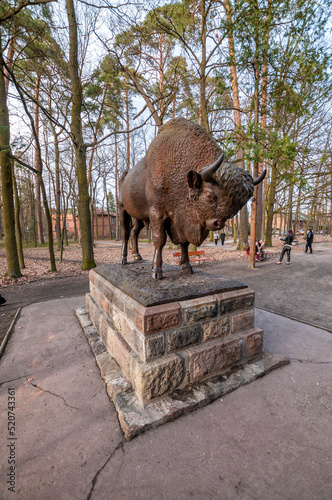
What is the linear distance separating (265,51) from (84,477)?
1006cm

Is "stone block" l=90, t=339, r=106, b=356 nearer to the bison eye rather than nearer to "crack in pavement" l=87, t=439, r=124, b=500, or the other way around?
"crack in pavement" l=87, t=439, r=124, b=500

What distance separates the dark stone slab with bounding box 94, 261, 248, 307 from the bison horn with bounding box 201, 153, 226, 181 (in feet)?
3.47

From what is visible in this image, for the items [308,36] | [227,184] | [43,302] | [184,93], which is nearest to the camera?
[227,184]

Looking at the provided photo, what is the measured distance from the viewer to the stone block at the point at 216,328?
6.86 ft

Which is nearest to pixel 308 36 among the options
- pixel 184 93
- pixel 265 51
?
pixel 265 51

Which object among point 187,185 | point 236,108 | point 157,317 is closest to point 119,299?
point 157,317

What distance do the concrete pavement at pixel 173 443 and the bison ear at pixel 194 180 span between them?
6.16 ft

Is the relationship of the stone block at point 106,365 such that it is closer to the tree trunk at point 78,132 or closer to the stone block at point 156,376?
the stone block at point 156,376

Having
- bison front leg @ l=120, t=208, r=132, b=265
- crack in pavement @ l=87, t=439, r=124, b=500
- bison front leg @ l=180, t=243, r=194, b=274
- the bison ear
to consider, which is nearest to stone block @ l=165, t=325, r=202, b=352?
crack in pavement @ l=87, t=439, r=124, b=500

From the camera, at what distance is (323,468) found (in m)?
1.30

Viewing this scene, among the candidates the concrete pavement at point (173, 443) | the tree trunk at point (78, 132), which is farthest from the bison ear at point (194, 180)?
the tree trunk at point (78, 132)

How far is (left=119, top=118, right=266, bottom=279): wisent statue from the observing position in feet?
5.97

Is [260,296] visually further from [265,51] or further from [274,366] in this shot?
[265,51]

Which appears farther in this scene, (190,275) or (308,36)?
(308,36)
